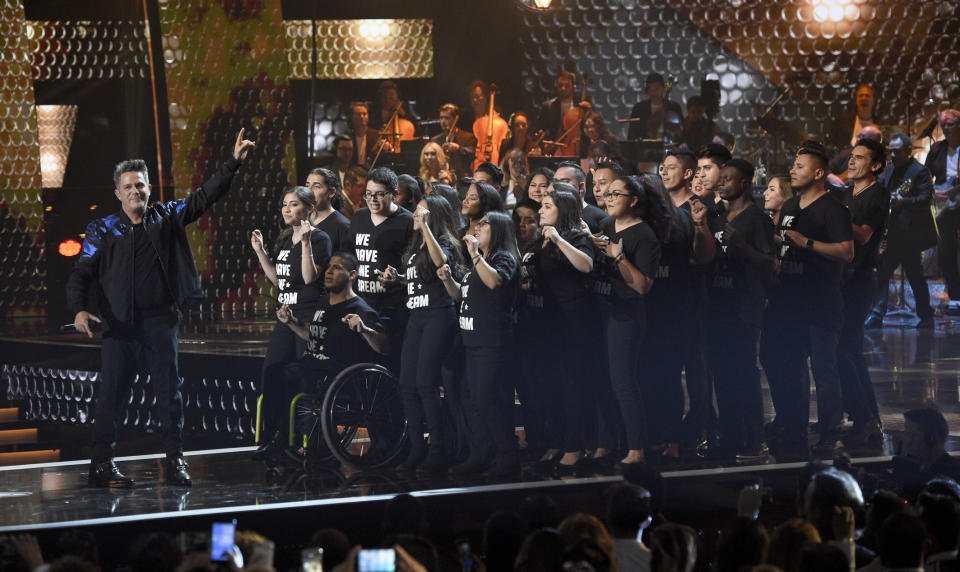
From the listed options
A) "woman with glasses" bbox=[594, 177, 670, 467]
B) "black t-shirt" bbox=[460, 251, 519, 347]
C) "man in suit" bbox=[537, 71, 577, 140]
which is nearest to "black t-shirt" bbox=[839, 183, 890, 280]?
"woman with glasses" bbox=[594, 177, 670, 467]

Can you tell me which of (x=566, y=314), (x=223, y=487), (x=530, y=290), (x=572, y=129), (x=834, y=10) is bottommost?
(x=223, y=487)

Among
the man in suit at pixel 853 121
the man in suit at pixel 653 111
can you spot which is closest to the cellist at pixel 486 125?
the man in suit at pixel 653 111

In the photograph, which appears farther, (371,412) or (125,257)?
(371,412)

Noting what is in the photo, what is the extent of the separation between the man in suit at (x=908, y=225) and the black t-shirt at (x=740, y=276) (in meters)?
4.43

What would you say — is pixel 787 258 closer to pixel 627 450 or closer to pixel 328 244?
pixel 627 450

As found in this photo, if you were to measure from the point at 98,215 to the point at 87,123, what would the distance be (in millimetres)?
908

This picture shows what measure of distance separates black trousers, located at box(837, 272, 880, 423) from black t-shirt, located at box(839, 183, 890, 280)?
0.14 feet

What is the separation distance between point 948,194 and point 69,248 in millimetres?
7531

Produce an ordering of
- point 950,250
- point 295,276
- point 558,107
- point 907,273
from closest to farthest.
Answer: point 295,276 → point 907,273 → point 950,250 → point 558,107

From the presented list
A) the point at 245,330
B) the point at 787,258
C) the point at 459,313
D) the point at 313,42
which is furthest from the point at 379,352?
the point at 313,42

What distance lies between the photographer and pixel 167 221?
5234 millimetres

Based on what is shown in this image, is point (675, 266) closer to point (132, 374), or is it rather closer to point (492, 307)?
point (492, 307)

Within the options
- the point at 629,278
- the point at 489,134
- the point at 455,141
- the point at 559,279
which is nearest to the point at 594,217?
the point at 559,279

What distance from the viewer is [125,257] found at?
5176 millimetres
